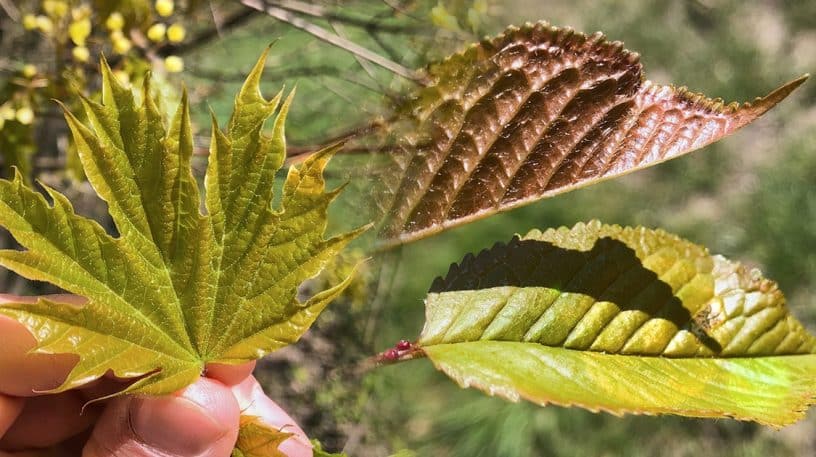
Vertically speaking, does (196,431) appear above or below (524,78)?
below

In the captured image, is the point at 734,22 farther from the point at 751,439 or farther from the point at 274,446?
the point at 274,446

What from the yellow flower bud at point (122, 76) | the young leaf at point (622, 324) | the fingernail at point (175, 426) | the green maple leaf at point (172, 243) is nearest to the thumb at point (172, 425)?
the fingernail at point (175, 426)

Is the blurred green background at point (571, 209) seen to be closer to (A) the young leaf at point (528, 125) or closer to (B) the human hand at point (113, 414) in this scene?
(B) the human hand at point (113, 414)

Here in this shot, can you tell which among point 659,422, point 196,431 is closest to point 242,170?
point 196,431

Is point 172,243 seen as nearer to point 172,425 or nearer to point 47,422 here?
point 172,425

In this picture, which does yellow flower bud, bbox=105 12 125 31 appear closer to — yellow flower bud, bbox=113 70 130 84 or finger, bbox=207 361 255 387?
yellow flower bud, bbox=113 70 130 84
